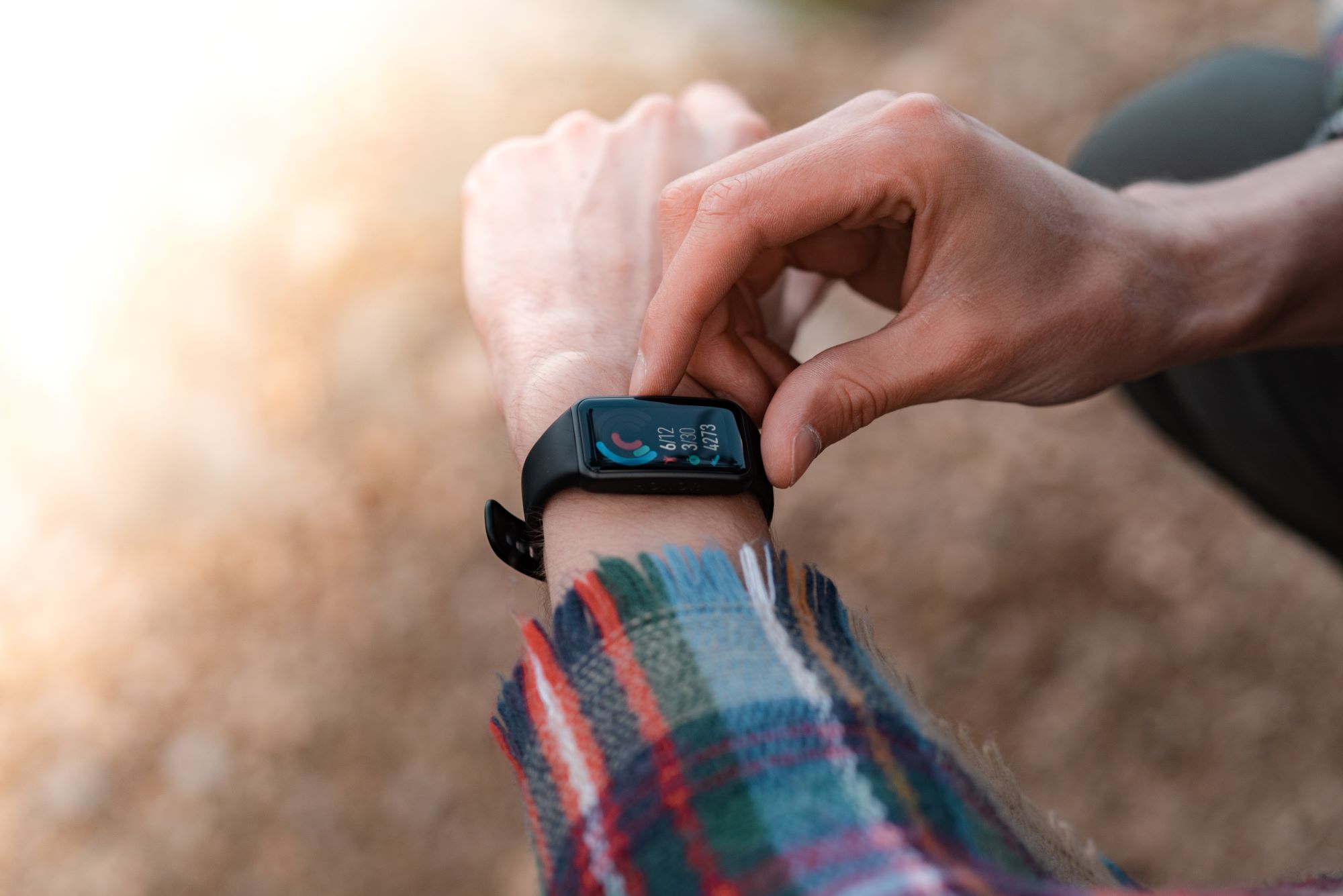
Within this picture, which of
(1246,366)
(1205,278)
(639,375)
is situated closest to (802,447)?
(639,375)

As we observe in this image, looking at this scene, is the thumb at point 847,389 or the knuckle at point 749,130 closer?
the thumb at point 847,389

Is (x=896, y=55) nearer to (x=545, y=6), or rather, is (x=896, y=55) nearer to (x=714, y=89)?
(x=545, y=6)

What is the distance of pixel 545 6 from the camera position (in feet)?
9.12

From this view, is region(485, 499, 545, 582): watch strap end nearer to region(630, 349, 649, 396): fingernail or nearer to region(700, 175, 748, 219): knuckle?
region(630, 349, 649, 396): fingernail

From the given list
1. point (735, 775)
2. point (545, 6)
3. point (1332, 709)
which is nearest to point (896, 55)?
point (545, 6)

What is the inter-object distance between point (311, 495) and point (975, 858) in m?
1.77

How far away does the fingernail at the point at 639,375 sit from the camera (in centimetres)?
98

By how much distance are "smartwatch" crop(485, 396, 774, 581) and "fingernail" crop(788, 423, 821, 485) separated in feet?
0.14

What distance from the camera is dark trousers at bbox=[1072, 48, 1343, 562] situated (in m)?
1.29

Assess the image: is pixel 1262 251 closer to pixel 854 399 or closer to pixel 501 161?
pixel 854 399

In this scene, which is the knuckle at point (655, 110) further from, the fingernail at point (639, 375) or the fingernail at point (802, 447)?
the fingernail at point (802, 447)

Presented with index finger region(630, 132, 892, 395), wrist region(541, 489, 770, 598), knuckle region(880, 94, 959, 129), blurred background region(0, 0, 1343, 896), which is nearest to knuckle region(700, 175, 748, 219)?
index finger region(630, 132, 892, 395)

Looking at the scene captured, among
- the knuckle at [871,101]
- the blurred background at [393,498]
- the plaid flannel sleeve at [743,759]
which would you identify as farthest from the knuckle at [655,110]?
the blurred background at [393,498]

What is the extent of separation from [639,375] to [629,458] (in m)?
0.11
